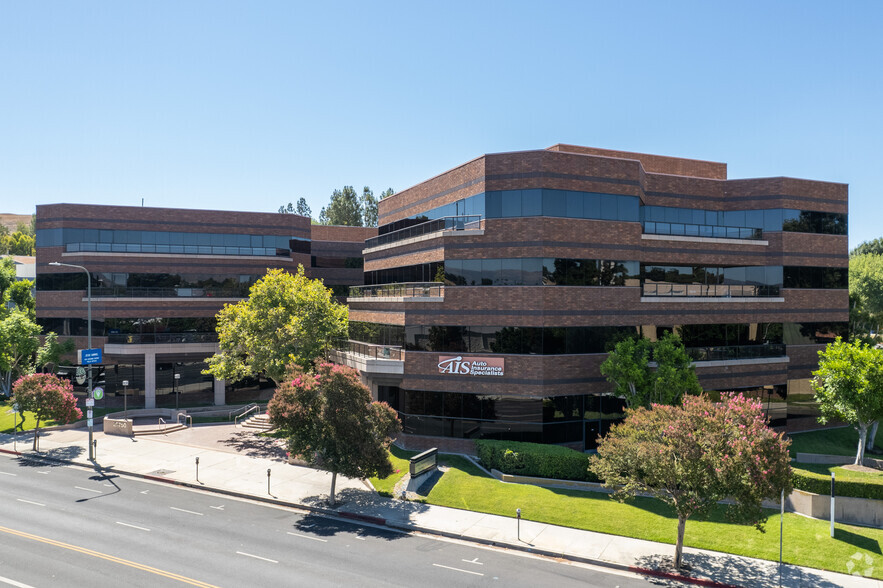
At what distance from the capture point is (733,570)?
62.8 ft

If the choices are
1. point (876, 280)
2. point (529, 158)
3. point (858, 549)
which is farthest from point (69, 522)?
point (876, 280)

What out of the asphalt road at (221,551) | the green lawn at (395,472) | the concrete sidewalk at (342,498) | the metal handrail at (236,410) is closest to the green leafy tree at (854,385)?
the concrete sidewalk at (342,498)

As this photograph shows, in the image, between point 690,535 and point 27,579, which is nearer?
point 27,579

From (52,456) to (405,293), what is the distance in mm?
24550

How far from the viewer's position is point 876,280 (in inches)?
2030

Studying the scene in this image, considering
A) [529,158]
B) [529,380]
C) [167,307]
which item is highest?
[529,158]

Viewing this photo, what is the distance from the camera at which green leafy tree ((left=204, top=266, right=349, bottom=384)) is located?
37.3m

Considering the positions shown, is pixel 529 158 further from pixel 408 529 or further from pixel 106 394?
pixel 106 394

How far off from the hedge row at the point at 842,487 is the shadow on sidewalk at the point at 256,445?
27.8 m

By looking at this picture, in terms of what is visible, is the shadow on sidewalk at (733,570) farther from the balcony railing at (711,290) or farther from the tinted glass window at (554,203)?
the tinted glass window at (554,203)

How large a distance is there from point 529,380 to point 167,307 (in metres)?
35.0

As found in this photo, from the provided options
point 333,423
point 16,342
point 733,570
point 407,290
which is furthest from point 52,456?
point 733,570

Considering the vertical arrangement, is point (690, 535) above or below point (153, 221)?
below

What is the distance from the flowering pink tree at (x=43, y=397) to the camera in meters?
35.5
